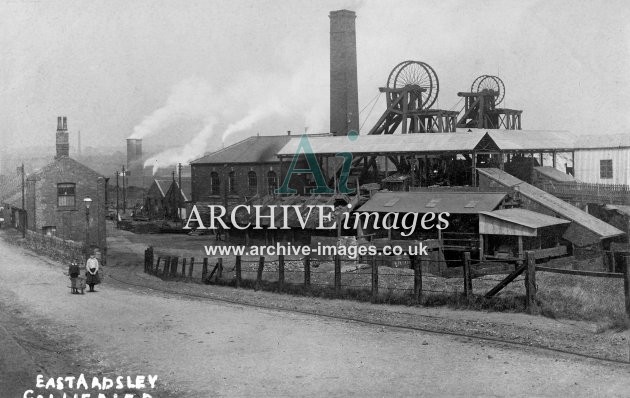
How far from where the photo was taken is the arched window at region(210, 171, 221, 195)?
48.7 meters

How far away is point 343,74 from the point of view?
45.5 meters

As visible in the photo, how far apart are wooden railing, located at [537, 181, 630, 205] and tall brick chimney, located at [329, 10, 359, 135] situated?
49.5 ft

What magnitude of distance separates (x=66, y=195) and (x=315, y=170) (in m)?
14.8

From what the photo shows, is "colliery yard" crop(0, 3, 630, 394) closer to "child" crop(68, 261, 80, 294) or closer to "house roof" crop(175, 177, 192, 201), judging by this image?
"child" crop(68, 261, 80, 294)

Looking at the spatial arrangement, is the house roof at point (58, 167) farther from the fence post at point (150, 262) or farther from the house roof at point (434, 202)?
the house roof at point (434, 202)

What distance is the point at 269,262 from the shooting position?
27.6 metres

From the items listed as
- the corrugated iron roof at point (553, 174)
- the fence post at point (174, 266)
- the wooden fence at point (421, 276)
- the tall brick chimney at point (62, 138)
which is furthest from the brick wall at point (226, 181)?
the wooden fence at point (421, 276)

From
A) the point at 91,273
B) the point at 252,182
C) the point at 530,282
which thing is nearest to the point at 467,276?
the point at 530,282

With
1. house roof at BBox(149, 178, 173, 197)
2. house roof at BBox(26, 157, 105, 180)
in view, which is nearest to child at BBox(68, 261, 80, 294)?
house roof at BBox(26, 157, 105, 180)

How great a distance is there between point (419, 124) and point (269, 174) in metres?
11.1

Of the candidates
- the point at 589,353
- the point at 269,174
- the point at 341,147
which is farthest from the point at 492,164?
the point at 589,353

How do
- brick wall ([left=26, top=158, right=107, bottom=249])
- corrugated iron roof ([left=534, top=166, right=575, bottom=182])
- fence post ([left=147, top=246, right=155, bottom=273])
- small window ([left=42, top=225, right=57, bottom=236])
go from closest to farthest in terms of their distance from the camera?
fence post ([left=147, top=246, right=155, bottom=273]), brick wall ([left=26, top=158, right=107, bottom=249]), small window ([left=42, top=225, right=57, bottom=236]), corrugated iron roof ([left=534, top=166, right=575, bottom=182])

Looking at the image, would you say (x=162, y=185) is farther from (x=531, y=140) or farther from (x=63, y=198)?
(x=531, y=140)

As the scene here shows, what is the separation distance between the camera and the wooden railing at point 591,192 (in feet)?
108
